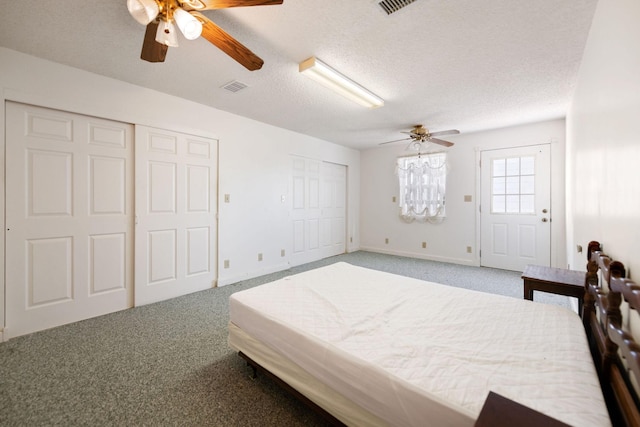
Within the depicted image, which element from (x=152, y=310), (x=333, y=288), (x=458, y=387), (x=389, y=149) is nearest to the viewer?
(x=458, y=387)

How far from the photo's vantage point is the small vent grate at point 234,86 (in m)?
2.80

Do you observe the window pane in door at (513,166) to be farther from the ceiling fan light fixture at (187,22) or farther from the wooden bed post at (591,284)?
the ceiling fan light fixture at (187,22)

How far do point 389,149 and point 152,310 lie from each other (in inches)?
202

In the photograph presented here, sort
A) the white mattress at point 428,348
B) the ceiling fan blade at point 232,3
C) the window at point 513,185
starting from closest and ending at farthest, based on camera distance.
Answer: the white mattress at point 428,348, the ceiling fan blade at point 232,3, the window at point 513,185

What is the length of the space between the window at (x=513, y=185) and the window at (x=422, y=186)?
0.84 metres

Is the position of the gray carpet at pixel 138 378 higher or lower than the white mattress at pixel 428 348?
lower

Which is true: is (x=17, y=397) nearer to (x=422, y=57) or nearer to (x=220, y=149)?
(x=220, y=149)

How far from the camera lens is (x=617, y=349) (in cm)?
105

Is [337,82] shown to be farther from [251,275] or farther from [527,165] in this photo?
[527,165]

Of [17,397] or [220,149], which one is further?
[220,149]

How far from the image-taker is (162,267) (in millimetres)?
3152

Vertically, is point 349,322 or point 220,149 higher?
point 220,149

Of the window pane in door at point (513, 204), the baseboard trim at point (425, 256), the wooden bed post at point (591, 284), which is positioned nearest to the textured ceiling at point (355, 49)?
the window pane in door at point (513, 204)

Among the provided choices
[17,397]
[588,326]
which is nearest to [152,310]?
[17,397]
